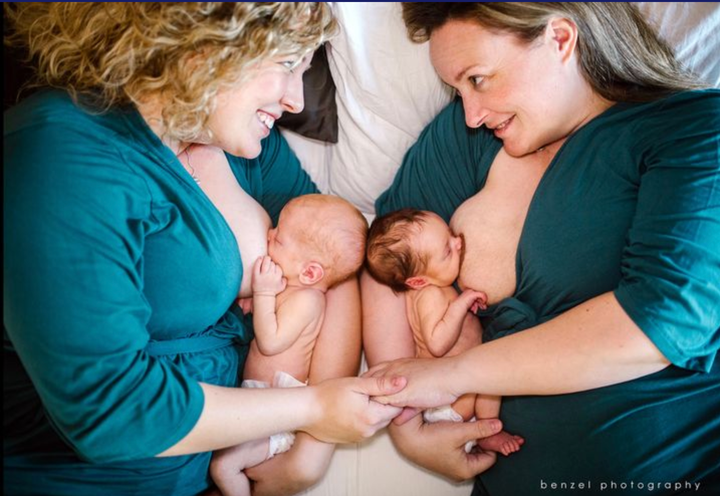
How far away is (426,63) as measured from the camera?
179 cm

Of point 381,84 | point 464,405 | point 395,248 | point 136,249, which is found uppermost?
point 381,84

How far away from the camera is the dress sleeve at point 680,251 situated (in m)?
1.31

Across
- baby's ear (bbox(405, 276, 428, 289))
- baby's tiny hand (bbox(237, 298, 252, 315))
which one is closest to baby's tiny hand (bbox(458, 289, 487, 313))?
baby's ear (bbox(405, 276, 428, 289))

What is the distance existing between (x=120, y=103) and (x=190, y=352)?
59 cm

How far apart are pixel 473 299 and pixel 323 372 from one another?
0.43 m

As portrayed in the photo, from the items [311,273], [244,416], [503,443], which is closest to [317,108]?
[311,273]

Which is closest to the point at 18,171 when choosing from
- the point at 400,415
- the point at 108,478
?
the point at 108,478

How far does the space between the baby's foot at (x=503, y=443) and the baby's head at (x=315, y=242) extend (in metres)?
0.55

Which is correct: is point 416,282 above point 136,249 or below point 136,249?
below

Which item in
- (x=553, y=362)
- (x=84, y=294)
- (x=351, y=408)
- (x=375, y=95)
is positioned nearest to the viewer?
(x=84, y=294)

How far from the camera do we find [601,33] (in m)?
1.52

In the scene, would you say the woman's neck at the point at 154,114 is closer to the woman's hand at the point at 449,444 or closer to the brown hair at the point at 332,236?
the brown hair at the point at 332,236

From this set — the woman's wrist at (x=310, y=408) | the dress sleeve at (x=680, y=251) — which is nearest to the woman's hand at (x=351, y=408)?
the woman's wrist at (x=310, y=408)

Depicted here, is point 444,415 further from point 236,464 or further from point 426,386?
point 236,464
